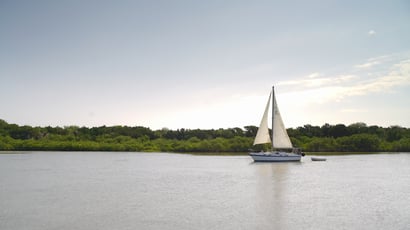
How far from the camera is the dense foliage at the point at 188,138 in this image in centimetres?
7745

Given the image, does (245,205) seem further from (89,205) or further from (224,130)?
(224,130)

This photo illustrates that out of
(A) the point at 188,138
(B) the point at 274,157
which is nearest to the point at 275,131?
(B) the point at 274,157

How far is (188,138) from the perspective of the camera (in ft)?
343

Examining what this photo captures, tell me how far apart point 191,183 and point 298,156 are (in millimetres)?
24329

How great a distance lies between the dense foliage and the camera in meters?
77.4

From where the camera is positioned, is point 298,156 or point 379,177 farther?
point 298,156

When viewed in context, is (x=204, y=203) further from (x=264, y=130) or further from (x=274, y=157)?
(x=264, y=130)

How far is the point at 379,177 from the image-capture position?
30.6 m

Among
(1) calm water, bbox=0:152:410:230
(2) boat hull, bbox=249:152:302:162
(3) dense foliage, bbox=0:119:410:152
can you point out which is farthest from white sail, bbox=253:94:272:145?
(3) dense foliage, bbox=0:119:410:152

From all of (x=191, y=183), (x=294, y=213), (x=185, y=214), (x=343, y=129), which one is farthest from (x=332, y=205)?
(x=343, y=129)

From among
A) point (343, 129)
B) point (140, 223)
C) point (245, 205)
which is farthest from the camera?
point (343, 129)

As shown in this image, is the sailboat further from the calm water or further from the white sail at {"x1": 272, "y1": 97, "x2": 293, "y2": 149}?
the calm water

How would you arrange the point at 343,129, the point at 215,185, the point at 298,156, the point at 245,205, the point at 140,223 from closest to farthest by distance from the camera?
the point at 140,223 → the point at 245,205 → the point at 215,185 → the point at 298,156 → the point at 343,129

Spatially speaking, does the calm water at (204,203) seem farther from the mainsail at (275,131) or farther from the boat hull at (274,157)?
the mainsail at (275,131)
